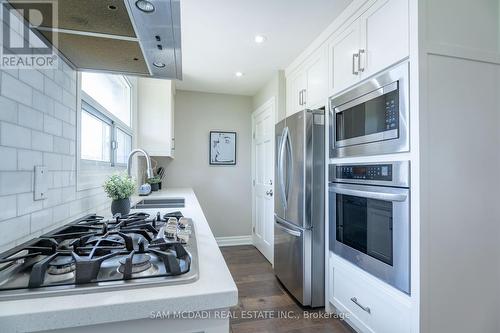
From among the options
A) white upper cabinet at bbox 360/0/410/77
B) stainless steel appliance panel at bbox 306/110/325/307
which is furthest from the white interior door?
white upper cabinet at bbox 360/0/410/77

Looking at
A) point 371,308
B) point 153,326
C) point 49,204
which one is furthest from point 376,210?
point 49,204

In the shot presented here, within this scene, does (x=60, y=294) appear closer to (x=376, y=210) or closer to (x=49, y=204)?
(x=49, y=204)

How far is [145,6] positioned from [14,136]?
0.60m

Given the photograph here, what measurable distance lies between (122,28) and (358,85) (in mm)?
1448

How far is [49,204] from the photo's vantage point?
40.9 inches

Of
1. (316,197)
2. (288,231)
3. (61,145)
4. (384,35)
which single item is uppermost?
(384,35)

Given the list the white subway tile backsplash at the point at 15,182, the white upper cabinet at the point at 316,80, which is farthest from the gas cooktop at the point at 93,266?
the white upper cabinet at the point at 316,80

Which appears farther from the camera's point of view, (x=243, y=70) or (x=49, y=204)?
(x=243, y=70)

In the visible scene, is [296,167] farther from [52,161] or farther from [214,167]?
[214,167]

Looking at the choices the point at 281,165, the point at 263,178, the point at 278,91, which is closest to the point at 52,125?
the point at 281,165

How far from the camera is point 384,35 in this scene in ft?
4.92

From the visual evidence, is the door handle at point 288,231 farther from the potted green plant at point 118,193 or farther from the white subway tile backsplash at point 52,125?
the white subway tile backsplash at point 52,125

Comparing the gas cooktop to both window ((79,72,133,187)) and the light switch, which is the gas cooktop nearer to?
the light switch

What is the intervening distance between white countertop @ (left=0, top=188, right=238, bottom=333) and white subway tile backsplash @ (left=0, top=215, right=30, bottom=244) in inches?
14.9
